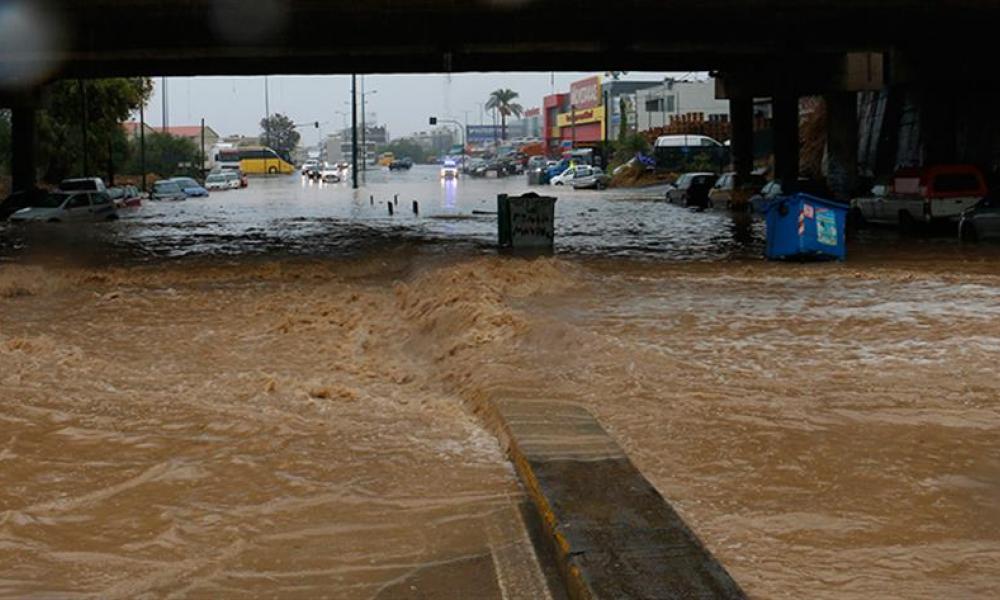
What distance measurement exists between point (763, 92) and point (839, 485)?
134 ft

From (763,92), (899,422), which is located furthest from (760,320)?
(763,92)

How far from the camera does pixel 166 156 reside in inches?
4242

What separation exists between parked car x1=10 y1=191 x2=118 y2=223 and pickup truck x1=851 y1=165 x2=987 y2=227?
24.7 m

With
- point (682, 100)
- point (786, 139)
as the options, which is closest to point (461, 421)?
point (786, 139)

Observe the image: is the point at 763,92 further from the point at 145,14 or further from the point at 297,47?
the point at 145,14

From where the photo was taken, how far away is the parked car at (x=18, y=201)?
1569 inches

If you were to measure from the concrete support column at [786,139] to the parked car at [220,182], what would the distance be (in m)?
44.6

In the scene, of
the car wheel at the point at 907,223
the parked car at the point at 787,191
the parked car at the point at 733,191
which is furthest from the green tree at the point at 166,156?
the car wheel at the point at 907,223

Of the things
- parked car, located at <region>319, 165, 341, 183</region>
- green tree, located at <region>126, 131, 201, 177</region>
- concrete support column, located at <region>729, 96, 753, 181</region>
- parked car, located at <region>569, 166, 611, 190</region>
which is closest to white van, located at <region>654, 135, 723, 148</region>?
parked car, located at <region>569, 166, 611, 190</region>

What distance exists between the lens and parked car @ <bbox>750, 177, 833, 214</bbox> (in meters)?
35.3

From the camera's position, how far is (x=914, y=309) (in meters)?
14.5

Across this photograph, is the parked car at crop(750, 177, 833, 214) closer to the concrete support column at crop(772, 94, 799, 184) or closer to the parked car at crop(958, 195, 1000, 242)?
the concrete support column at crop(772, 94, 799, 184)

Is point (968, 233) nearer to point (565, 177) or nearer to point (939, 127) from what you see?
point (939, 127)

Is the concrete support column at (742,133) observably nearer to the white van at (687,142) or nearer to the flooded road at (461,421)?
the white van at (687,142)
